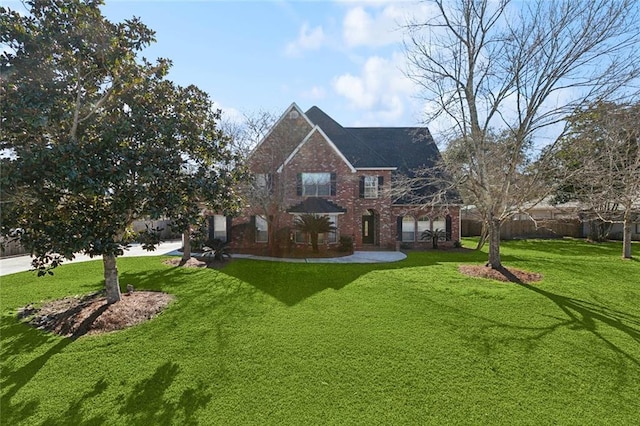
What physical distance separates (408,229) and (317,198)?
7720 millimetres

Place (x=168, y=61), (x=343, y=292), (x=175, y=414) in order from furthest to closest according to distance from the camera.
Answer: (x=343, y=292) → (x=168, y=61) → (x=175, y=414)

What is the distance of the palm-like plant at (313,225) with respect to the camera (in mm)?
18297

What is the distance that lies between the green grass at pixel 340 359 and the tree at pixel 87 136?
2430 mm

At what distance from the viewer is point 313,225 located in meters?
18.3

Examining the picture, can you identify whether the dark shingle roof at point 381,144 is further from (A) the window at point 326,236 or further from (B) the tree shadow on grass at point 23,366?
(B) the tree shadow on grass at point 23,366

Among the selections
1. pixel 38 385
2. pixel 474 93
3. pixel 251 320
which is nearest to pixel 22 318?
pixel 38 385

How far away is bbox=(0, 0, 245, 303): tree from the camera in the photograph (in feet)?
19.4

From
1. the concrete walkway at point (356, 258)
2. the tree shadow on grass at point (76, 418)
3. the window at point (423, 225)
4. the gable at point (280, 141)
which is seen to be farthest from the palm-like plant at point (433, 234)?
the tree shadow on grass at point (76, 418)

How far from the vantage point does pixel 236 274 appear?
1294cm

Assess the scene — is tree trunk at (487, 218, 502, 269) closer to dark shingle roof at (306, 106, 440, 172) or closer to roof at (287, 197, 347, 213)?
roof at (287, 197, 347, 213)

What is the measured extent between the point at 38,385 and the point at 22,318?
416cm

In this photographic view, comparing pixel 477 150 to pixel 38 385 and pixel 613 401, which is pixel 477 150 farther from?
pixel 38 385

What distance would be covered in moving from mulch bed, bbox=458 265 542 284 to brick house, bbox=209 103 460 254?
4.60m

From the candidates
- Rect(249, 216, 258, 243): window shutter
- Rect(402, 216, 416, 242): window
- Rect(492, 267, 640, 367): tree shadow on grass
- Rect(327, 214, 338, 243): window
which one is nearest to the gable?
Rect(249, 216, 258, 243): window shutter
